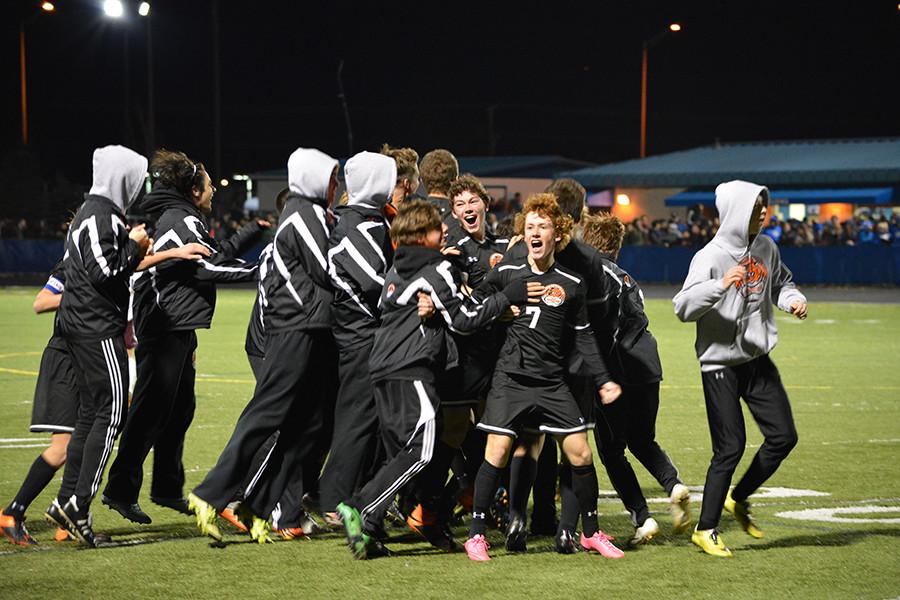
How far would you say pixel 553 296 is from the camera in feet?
23.7

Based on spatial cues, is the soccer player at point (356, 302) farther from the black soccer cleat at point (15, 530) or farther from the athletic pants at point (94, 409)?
the black soccer cleat at point (15, 530)

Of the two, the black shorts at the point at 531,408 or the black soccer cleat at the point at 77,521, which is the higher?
the black shorts at the point at 531,408

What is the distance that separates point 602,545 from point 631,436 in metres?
1.00

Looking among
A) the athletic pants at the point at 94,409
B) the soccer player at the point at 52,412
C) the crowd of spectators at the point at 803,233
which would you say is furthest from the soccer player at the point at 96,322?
the crowd of spectators at the point at 803,233

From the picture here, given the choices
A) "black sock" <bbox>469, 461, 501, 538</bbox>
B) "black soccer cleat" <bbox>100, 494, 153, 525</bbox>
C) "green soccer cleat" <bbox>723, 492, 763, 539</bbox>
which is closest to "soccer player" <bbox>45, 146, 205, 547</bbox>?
"black soccer cleat" <bbox>100, 494, 153, 525</bbox>

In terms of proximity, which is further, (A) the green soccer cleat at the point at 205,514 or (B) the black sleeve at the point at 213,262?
(B) the black sleeve at the point at 213,262

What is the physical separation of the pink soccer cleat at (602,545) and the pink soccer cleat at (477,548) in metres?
0.56

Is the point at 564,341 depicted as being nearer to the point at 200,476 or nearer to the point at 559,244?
the point at 559,244

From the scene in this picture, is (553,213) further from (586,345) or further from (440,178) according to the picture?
(440,178)

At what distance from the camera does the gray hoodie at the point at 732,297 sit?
750 cm

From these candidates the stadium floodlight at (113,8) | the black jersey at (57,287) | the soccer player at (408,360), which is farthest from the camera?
the stadium floodlight at (113,8)

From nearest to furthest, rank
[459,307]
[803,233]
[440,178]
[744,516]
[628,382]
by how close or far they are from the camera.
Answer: [459,307], [744,516], [628,382], [440,178], [803,233]

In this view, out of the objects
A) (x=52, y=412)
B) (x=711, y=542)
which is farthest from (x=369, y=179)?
(x=711, y=542)

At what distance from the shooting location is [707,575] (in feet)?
22.6
